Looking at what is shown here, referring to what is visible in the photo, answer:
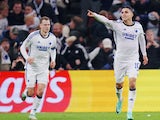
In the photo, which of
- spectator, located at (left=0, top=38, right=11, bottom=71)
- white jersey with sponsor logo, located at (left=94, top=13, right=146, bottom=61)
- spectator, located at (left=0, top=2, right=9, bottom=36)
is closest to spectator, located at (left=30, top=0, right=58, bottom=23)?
spectator, located at (left=0, top=2, right=9, bottom=36)

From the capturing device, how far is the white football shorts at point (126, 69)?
14953 millimetres

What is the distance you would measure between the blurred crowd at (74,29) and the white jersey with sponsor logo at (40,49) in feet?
12.5

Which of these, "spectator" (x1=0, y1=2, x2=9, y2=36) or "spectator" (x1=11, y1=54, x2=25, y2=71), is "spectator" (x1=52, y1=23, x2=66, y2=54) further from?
"spectator" (x1=0, y1=2, x2=9, y2=36)

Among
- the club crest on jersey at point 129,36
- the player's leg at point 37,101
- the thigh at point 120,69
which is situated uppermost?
the club crest on jersey at point 129,36

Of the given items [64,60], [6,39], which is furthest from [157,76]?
[6,39]

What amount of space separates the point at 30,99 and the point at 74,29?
162 inches

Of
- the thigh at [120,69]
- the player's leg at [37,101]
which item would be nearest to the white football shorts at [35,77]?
the player's leg at [37,101]

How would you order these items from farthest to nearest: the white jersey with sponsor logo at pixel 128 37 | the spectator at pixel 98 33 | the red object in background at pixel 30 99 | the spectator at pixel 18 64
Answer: the spectator at pixel 98 33, the spectator at pixel 18 64, the red object in background at pixel 30 99, the white jersey with sponsor logo at pixel 128 37

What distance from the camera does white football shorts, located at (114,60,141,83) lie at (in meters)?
15.0

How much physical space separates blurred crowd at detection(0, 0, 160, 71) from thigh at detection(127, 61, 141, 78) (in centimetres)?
487

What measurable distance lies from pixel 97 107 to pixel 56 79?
1.48 meters

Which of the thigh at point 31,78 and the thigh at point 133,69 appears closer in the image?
the thigh at point 133,69

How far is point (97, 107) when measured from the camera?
18.2 m

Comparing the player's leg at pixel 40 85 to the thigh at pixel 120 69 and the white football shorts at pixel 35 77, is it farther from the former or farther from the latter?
the thigh at pixel 120 69
